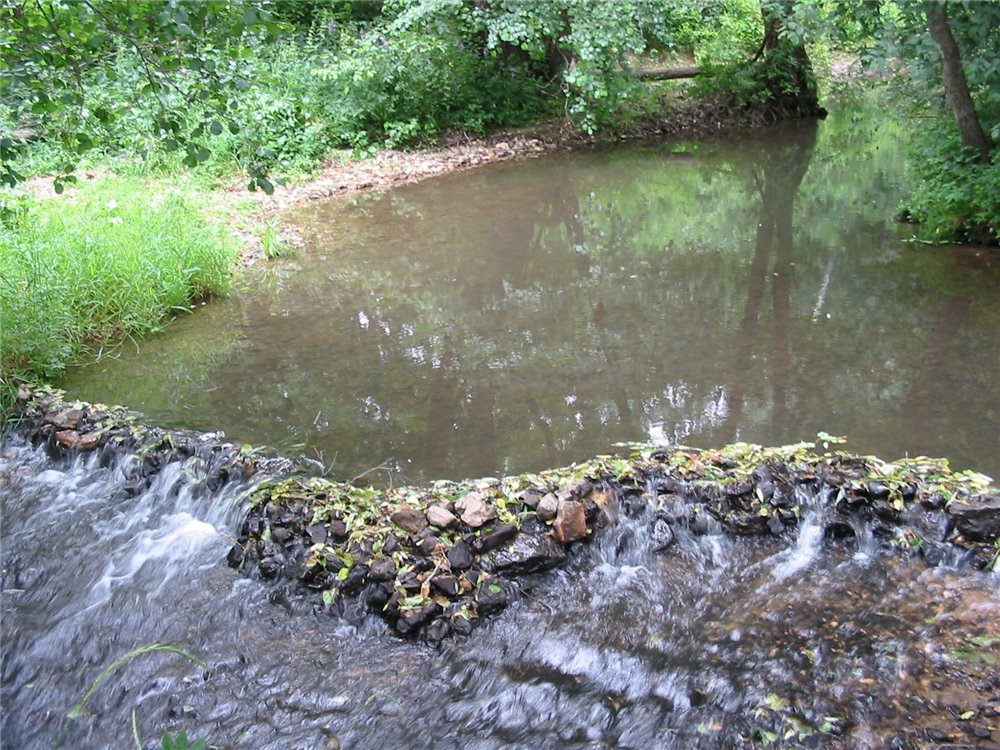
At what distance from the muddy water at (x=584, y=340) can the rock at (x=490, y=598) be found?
113 cm

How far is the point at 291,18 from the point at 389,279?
438 inches

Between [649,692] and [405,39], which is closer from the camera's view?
[649,692]

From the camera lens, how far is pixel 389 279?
8422 mm

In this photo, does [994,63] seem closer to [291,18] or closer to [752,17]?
[752,17]

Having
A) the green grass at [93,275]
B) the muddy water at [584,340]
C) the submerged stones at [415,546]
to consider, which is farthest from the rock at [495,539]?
the green grass at [93,275]

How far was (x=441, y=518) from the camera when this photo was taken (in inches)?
158

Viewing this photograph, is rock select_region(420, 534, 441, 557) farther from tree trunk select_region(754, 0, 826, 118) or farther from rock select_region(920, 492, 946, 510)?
tree trunk select_region(754, 0, 826, 118)

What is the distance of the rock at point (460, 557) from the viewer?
3.87m

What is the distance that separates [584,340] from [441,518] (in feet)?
9.52

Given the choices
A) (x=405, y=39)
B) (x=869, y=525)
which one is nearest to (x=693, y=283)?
(x=869, y=525)

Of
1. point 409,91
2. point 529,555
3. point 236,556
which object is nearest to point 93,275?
point 236,556

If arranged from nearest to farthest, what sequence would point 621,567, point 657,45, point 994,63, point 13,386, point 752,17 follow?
1. point 621,567
2. point 13,386
3. point 994,63
4. point 657,45
5. point 752,17

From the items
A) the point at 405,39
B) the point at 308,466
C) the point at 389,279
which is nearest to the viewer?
the point at 308,466

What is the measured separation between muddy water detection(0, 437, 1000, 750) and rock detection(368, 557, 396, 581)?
0.55 feet
